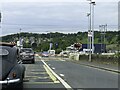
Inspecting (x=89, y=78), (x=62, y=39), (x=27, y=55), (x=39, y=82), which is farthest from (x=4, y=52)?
(x=62, y=39)

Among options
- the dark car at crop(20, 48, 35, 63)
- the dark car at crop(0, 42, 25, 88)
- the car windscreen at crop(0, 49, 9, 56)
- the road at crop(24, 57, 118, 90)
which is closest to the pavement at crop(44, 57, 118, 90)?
the road at crop(24, 57, 118, 90)

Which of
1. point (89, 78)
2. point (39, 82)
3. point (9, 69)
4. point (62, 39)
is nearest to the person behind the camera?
point (9, 69)

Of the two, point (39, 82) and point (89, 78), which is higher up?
point (39, 82)

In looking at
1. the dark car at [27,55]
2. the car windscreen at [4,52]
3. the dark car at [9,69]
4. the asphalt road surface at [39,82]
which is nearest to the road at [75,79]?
the asphalt road surface at [39,82]

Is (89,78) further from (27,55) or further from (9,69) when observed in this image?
(27,55)

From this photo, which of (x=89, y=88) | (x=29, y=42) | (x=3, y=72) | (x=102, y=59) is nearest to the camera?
(x=3, y=72)

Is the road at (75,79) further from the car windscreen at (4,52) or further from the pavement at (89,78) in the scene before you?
the car windscreen at (4,52)

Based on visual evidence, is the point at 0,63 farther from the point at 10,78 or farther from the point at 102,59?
the point at 102,59

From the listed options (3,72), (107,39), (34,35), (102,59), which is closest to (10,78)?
(3,72)

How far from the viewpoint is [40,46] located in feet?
541

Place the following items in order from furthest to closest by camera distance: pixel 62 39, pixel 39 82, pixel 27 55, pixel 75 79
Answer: pixel 62 39 → pixel 27 55 → pixel 75 79 → pixel 39 82

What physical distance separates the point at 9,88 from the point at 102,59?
33458 millimetres

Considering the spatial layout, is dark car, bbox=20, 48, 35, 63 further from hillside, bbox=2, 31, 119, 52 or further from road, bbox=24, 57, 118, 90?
hillside, bbox=2, 31, 119, 52

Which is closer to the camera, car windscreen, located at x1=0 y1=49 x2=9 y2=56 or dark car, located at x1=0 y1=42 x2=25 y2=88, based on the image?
dark car, located at x1=0 y1=42 x2=25 y2=88
